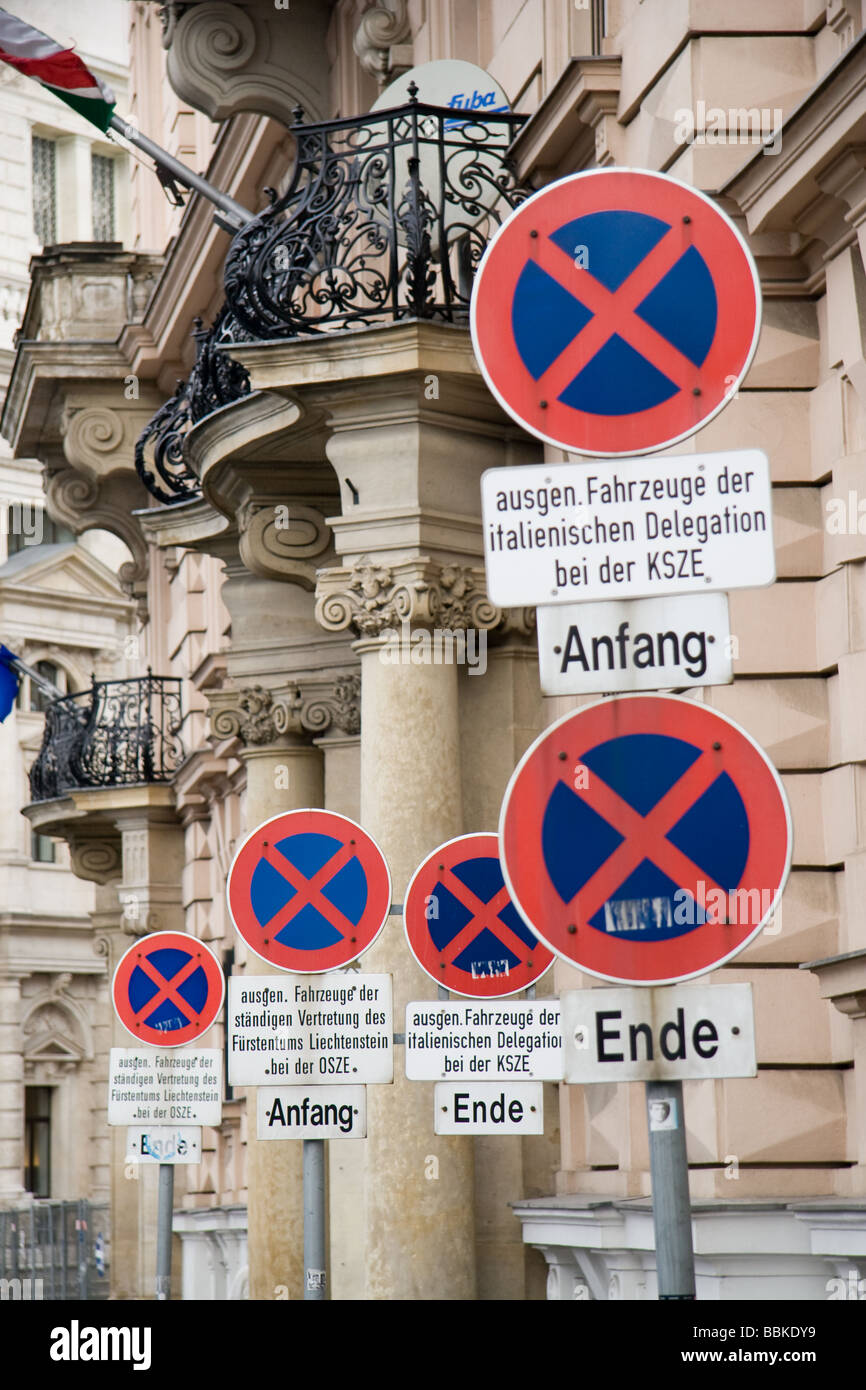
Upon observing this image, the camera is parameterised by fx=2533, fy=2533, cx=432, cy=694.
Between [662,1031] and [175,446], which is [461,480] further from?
[662,1031]

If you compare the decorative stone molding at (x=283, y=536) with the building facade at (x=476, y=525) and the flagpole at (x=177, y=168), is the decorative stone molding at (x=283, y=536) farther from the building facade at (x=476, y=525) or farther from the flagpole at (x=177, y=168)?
the flagpole at (x=177, y=168)

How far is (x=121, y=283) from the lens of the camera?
2519 centimetres

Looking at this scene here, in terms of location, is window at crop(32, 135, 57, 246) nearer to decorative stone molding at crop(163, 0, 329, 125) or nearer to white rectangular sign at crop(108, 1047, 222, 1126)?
decorative stone molding at crop(163, 0, 329, 125)

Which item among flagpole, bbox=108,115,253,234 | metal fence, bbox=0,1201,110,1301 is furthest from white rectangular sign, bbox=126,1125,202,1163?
metal fence, bbox=0,1201,110,1301

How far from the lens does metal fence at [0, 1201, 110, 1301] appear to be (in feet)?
110

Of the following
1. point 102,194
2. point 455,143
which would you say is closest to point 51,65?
point 455,143

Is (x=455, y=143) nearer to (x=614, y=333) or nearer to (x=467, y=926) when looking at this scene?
(x=467, y=926)

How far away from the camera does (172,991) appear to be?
1379cm

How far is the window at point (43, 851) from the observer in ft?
166

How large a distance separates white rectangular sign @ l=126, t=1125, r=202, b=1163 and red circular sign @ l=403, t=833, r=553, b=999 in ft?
13.1

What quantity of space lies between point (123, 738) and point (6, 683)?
1505mm

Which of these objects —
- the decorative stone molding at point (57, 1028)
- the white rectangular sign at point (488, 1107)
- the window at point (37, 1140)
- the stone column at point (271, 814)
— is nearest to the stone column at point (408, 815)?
the white rectangular sign at point (488, 1107)

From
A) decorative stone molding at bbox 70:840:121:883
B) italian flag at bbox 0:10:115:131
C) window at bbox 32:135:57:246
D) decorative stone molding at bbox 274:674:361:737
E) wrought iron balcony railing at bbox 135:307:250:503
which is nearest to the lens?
wrought iron balcony railing at bbox 135:307:250:503

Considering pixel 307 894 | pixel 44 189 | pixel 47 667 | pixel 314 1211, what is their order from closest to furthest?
pixel 314 1211
pixel 307 894
pixel 47 667
pixel 44 189
